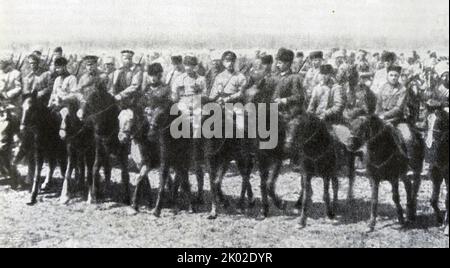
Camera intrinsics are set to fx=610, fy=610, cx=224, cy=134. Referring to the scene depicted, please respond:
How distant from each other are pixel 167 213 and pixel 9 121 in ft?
7.98

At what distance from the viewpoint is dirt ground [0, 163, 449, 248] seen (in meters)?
7.29

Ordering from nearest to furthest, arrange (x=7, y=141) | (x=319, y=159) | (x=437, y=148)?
(x=319, y=159) < (x=437, y=148) < (x=7, y=141)

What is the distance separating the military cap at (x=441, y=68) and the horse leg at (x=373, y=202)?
1575 millimetres

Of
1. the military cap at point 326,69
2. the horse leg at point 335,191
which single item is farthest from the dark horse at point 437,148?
the military cap at point 326,69

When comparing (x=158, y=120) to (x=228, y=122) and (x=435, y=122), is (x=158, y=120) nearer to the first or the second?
(x=228, y=122)

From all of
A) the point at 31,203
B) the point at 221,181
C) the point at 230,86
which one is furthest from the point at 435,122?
the point at 31,203

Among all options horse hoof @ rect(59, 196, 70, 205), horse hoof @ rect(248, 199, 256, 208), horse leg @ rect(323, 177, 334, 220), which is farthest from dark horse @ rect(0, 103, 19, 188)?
horse leg @ rect(323, 177, 334, 220)

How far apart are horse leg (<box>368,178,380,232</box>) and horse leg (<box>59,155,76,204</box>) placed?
3745 millimetres

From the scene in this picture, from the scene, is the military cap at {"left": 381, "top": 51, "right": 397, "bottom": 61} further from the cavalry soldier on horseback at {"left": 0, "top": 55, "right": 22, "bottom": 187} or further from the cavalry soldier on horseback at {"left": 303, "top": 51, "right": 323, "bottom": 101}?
the cavalry soldier on horseback at {"left": 0, "top": 55, "right": 22, "bottom": 187}

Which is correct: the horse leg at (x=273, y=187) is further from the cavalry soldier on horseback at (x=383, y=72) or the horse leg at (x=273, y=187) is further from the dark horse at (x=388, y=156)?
the cavalry soldier on horseback at (x=383, y=72)

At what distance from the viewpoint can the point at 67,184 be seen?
7.81m

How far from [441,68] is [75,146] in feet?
15.3

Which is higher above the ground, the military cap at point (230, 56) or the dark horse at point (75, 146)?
the military cap at point (230, 56)

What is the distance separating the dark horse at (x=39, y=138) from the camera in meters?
7.59
